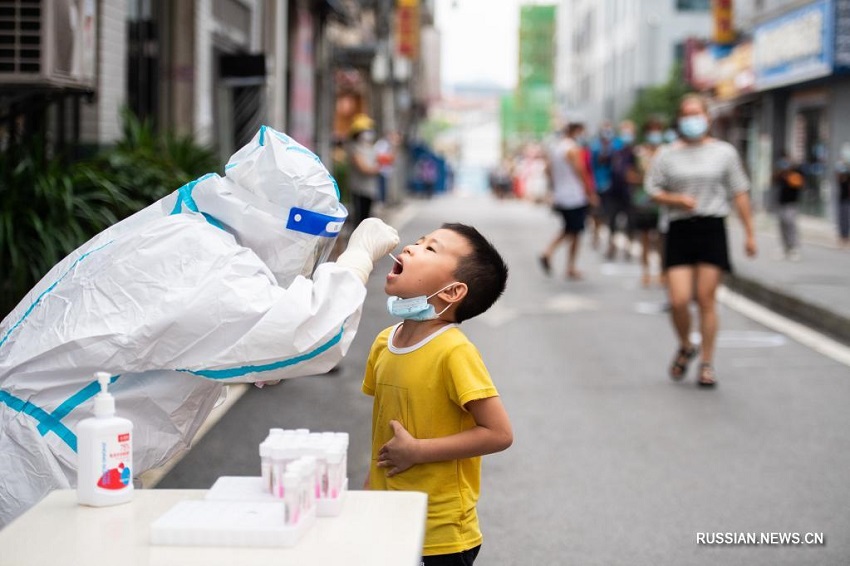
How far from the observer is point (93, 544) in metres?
2.40

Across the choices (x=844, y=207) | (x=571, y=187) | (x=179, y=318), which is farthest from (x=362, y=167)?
(x=179, y=318)

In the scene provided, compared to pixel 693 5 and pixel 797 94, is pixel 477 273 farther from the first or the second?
pixel 693 5

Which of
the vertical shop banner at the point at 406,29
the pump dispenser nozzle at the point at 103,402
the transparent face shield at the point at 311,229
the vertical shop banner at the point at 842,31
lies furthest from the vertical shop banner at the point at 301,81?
the vertical shop banner at the point at 406,29

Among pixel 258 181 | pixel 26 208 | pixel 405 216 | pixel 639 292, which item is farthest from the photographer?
pixel 405 216

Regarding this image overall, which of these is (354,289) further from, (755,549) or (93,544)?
(755,549)

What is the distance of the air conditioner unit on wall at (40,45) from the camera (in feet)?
22.9

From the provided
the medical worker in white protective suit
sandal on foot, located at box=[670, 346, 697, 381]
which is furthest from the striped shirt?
the medical worker in white protective suit

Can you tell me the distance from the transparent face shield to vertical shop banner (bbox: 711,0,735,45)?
35.4 meters

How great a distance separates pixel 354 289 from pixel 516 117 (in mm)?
103671

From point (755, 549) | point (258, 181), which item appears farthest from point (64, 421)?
point (755, 549)

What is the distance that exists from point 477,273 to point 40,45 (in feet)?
14.9

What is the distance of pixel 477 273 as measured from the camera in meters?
3.28

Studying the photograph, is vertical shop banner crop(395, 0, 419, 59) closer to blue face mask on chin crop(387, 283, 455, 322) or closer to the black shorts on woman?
the black shorts on woman

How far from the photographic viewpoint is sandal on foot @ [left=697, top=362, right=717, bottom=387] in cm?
881
